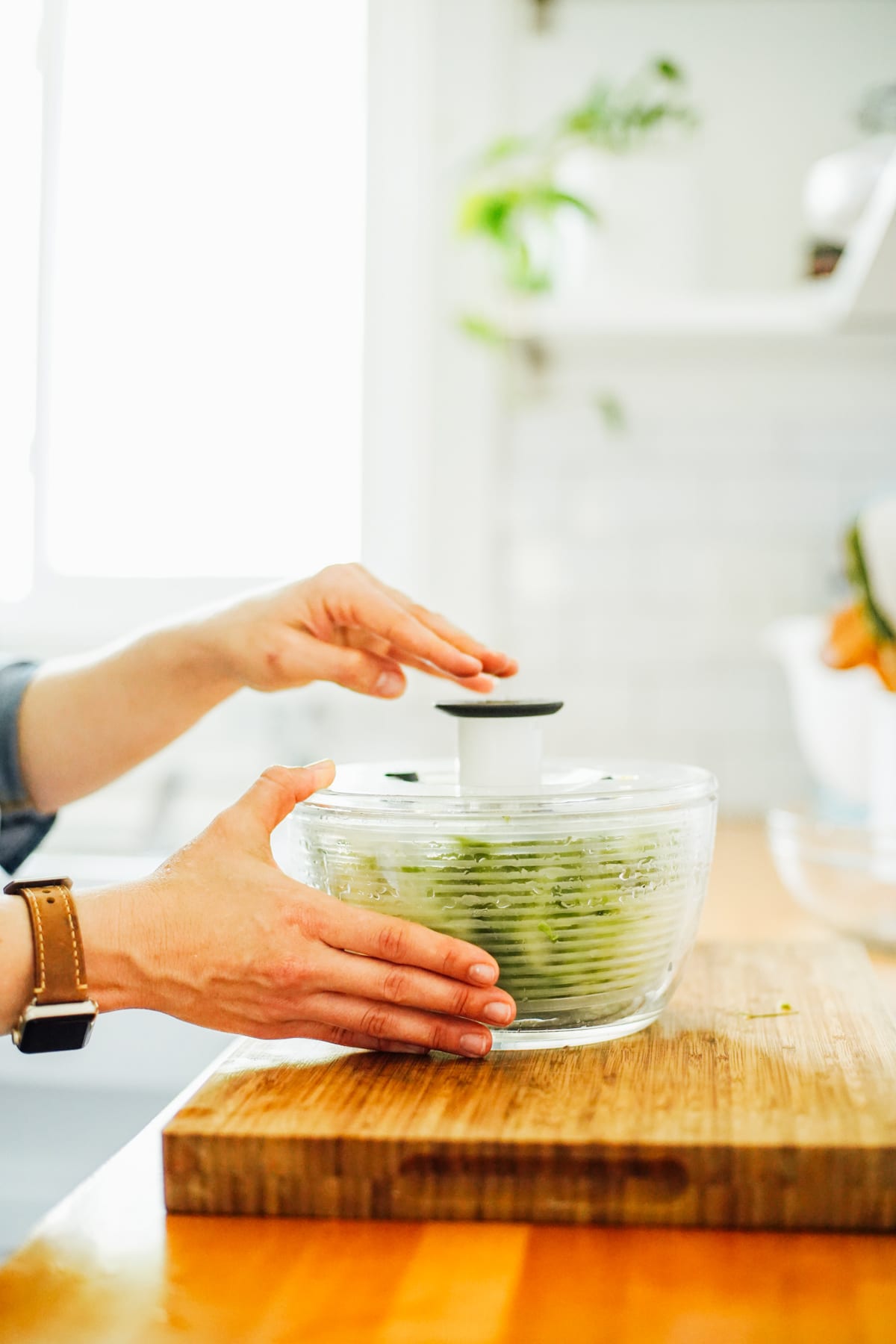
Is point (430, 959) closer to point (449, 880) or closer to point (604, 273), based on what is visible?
point (449, 880)

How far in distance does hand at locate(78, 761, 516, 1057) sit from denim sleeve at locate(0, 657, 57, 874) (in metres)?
0.54

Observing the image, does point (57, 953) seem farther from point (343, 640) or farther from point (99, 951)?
point (343, 640)

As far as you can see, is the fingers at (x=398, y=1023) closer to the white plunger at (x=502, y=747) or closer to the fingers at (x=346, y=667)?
the white plunger at (x=502, y=747)

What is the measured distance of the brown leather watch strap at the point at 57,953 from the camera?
67 cm

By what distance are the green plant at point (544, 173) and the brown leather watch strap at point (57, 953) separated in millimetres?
1435

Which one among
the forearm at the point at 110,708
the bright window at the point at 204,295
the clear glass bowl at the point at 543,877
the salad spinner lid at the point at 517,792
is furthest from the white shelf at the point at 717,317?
the clear glass bowl at the point at 543,877

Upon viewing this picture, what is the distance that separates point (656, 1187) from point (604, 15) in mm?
2042

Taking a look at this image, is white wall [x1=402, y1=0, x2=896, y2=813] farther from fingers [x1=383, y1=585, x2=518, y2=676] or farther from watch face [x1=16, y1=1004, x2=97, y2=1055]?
watch face [x1=16, y1=1004, x2=97, y2=1055]

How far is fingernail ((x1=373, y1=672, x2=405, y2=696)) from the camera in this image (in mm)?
980

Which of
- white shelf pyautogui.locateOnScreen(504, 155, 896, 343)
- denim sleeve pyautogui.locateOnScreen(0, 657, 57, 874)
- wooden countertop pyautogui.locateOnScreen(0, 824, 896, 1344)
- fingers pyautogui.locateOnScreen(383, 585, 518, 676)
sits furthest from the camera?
white shelf pyautogui.locateOnScreen(504, 155, 896, 343)

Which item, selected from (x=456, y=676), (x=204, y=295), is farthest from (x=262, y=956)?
(x=204, y=295)

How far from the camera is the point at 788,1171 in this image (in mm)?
565

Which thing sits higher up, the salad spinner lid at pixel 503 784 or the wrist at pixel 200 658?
the wrist at pixel 200 658

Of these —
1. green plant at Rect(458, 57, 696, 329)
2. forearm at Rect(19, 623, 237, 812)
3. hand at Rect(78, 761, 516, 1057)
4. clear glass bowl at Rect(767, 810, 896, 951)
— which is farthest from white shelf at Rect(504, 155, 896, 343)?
hand at Rect(78, 761, 516, 1057)
